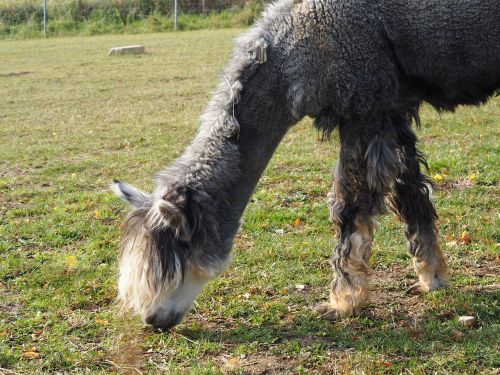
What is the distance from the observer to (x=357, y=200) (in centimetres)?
455

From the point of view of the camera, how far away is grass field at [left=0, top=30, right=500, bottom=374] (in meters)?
4.18

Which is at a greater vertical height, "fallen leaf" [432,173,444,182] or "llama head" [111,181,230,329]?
"llama head" [111,181,230,329]

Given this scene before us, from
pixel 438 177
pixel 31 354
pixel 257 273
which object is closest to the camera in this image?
pixel 31 354

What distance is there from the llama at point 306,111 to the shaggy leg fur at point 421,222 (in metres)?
0.33

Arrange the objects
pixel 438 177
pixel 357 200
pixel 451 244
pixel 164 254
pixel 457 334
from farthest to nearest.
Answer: pixel 438 177 < pixel 451 244 < pixel 357 200 < pixel 457 334 < pixel 164 254

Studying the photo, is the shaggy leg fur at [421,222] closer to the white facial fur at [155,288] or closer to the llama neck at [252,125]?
the llama neck at [252,125]

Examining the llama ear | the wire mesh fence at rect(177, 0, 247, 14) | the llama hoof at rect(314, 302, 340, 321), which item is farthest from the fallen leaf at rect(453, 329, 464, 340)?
the wire mesh fence at rect(177, 0, 247, 14)

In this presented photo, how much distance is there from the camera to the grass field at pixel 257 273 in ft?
13.7

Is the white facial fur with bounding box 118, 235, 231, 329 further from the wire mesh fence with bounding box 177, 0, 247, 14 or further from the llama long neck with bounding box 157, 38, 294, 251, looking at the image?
the wire mesh fence with bounding box 177, 0, 247, 14

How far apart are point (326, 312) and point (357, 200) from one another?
2.51 ft

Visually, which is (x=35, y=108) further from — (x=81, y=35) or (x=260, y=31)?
(x=81, y=35)

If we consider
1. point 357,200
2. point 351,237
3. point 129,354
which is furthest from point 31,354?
point 357,200

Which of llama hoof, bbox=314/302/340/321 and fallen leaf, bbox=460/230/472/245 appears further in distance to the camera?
fallen leaf, bbox=460/230/472/245

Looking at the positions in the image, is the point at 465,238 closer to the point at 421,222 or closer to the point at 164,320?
the point at 421,222
